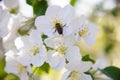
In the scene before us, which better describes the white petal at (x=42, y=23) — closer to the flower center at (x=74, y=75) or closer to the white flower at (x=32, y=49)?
the white flower at (x=32, y=49)

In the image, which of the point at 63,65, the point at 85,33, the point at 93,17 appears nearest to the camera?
the point at 63,65

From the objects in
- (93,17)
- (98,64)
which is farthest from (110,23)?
(98,64)

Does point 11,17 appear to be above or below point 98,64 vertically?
above

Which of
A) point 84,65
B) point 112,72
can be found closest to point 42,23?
point 84,65

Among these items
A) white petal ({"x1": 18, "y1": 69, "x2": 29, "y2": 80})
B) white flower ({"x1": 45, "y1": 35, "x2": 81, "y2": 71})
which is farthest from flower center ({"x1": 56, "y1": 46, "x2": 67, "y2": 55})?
white petal ({"x1": 18, "y1": 69, "x2": 29, "y2": 80})

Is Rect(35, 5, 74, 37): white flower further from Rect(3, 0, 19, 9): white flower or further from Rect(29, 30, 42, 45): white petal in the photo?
Rect(3, 0, 19, 9): white flower

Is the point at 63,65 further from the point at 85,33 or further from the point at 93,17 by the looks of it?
the point at 93,17
